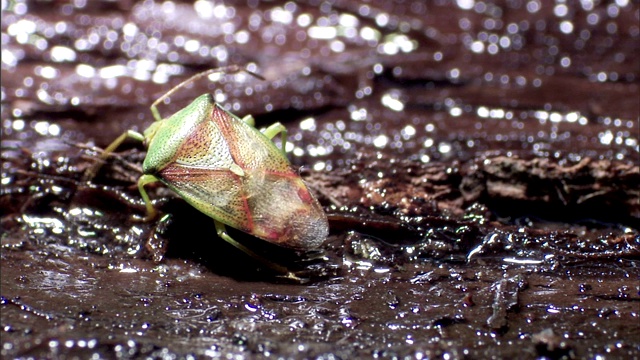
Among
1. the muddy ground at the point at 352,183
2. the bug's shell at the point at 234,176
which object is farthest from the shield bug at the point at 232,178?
the muddy ground at the point at 352,183

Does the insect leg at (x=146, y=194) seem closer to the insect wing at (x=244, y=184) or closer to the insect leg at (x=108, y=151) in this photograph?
the insect wing at (x=244, y=184)

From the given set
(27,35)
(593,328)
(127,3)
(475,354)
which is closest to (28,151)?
(27,35)

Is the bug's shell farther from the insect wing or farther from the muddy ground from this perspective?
the muddy ground

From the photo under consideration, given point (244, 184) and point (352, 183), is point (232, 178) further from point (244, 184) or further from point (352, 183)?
point (352, 183)

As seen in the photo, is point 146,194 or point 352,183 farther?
point 352,183

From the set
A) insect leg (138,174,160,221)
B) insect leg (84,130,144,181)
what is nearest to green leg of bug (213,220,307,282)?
insect leg (138,174,160,221)

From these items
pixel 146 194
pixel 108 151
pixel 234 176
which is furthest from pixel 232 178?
pixel 108 151

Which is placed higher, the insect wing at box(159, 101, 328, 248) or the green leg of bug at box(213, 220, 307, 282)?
the insect wing at box(159, 101, 328, 248)
